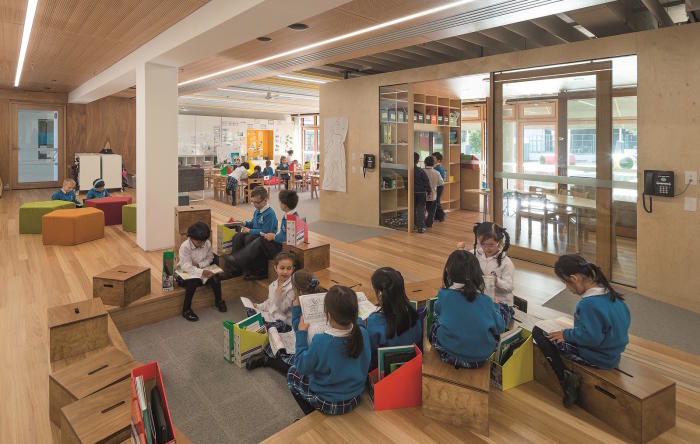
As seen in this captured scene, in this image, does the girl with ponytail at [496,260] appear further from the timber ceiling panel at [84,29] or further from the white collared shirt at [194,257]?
the timber ceiling panel at [84,29]

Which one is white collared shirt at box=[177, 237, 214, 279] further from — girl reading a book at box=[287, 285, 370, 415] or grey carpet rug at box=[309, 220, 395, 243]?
grey carpet rug at box=[309, 220, 395, 243]

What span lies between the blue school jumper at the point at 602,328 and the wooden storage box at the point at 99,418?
253cm

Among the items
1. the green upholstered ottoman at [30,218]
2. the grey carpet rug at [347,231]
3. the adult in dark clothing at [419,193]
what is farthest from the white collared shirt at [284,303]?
the green upholstered ottoman at [30,218]

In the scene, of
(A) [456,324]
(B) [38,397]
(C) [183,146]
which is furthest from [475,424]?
(C) [183,146]

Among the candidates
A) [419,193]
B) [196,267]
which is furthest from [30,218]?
[419,193]

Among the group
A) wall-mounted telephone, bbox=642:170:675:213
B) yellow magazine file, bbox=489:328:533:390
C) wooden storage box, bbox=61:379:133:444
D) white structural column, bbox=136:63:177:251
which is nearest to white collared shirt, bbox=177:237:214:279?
white structural column, bbox=136:63:177:251

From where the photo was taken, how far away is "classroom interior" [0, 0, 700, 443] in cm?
246

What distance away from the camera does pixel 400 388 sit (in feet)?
8.24

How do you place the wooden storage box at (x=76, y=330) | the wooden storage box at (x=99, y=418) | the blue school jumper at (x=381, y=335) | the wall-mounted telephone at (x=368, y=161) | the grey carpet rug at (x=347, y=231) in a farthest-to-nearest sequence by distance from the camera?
the wall-mounted telephone at (x=368, y=161), the grey carpet rug at (x=347, y=231), the wooden storage box at (x=76, y=330), the blue school jumper at (x=381, y=335), the wooden storage box at (x=99, y=418)

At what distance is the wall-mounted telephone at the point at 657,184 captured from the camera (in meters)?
4.46

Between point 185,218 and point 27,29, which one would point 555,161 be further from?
point 27,29

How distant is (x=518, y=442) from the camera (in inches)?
89.4

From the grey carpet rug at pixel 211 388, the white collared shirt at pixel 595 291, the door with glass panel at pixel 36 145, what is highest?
the door with glass panel at pixel 36 145

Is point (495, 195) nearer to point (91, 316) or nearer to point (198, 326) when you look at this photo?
point (198, 326)
